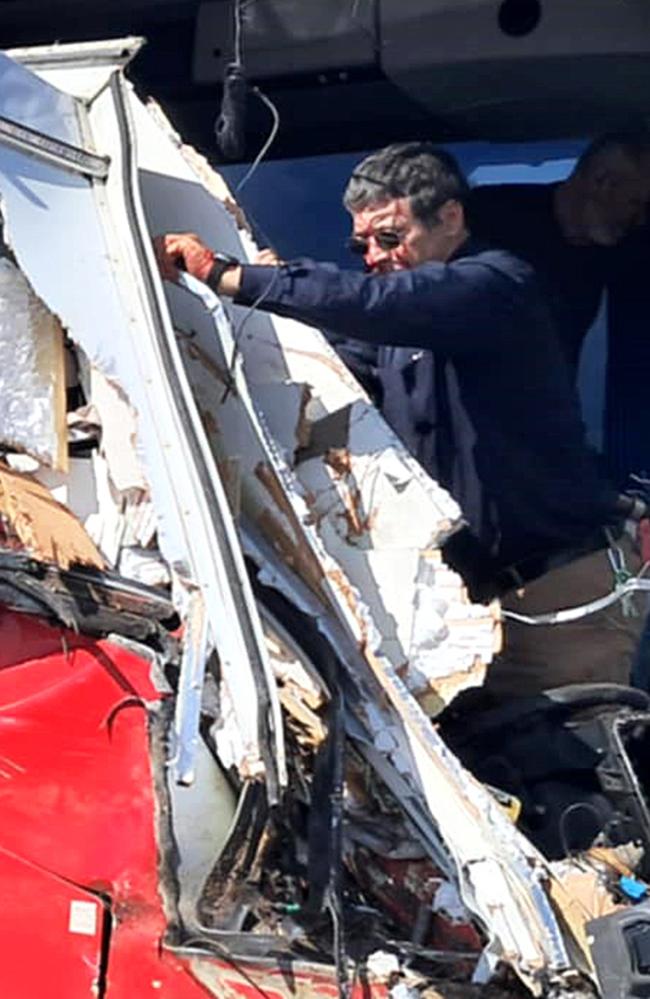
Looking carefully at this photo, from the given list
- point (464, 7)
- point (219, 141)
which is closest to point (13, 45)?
point (219, 141)

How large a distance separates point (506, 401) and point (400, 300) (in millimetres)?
431

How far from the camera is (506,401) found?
11.5 ft

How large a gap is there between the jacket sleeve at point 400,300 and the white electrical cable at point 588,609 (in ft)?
1.74

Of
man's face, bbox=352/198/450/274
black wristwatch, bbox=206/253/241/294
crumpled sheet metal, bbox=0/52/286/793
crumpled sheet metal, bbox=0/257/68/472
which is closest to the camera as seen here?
crumpled sheet metal, bbox=0/52/286/793

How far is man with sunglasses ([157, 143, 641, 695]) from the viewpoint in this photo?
11.2 ft

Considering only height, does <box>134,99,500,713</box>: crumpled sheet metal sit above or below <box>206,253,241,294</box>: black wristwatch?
below

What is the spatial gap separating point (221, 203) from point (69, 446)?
20.8 inches

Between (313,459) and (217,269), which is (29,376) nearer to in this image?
(217,269)

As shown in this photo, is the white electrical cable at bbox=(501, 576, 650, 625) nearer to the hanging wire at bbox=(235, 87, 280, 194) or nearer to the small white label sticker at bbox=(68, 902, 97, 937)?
the small white label sticker at bbox=(68, 902, 97, 937)

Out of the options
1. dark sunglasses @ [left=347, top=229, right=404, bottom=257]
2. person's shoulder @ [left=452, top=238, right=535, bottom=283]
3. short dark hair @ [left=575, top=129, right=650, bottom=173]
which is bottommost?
person's shoulder @ [left=452, top=238, right=535, bottom=283]

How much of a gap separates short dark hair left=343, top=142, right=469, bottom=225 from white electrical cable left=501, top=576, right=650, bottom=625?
810 mm

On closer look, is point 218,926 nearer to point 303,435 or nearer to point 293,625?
point 293,625

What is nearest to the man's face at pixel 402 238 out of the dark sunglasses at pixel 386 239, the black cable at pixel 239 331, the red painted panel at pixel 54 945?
the dark sunglasses at pixel 386 239

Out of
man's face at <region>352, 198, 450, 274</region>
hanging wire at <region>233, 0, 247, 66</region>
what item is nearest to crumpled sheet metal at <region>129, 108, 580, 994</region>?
man's face at <region>352, 198, 450, 274</region>
